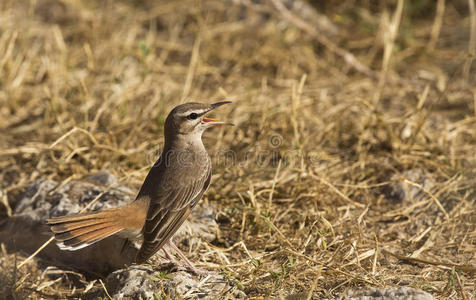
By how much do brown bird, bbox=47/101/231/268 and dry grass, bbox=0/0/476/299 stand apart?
63cm

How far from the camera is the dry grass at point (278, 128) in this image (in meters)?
5.15

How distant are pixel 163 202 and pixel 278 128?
2666 mm

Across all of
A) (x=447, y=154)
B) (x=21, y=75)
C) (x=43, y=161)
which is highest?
(x=21, y=75)

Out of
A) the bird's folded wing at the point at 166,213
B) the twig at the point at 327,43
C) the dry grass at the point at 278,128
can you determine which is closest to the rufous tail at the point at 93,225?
the bird's folded wing at the point at 166,213

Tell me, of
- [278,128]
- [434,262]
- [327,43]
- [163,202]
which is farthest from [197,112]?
[327,43]

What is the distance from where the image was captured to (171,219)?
4930mm

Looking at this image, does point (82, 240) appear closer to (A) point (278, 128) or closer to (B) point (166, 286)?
(B) point (166, 286)

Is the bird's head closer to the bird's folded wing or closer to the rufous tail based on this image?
the bird's folded wing

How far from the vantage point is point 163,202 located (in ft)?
16.5

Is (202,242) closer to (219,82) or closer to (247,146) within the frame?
(247,146)

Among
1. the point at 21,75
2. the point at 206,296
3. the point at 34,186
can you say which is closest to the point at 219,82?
the point at 21,75

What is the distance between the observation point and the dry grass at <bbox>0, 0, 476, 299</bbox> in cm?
515

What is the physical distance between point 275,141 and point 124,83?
94.9 inches

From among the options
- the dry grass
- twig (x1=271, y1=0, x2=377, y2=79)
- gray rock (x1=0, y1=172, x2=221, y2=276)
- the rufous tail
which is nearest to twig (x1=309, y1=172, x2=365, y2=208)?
the dry grass
